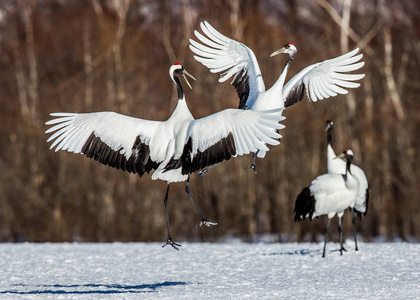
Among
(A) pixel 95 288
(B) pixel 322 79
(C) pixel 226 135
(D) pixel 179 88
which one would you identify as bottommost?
(A) pixel 95 288

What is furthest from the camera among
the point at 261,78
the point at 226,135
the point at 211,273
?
the point at 211,273

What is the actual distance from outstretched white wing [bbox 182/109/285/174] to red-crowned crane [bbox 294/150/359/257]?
13.9 feet

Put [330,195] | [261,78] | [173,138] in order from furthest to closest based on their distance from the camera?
[330,195] < [261,78] < [173,138]

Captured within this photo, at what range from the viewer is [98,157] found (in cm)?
727

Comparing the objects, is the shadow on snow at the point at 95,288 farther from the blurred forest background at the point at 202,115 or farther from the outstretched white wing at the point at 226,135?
the blurred forest background at the point at 202,115

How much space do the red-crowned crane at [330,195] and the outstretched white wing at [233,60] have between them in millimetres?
3114

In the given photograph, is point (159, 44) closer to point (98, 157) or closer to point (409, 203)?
point (409, 203)

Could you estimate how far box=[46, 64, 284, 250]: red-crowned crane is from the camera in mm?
6469

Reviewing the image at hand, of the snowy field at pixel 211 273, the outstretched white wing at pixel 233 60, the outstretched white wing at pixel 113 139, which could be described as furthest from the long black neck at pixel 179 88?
the snowy field at pixel 211 273

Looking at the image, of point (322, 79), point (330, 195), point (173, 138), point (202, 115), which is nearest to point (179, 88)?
point (173, 138)

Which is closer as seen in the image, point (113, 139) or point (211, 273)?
point (113, 139)

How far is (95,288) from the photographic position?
7895mm

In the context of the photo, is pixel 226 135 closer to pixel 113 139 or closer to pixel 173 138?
pixel 173 138

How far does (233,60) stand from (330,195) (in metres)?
3.36
